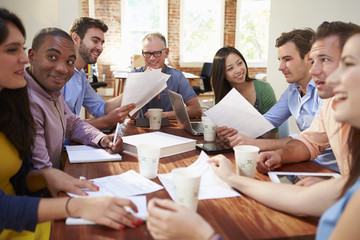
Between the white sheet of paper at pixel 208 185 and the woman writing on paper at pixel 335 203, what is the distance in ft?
0.55

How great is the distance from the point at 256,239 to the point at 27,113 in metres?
1.00

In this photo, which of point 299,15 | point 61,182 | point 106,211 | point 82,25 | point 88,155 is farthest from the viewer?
point 299,15

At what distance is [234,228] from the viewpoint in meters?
0.84

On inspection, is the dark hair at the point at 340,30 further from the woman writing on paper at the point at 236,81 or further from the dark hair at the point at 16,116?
the dark hair at the point at 16,116

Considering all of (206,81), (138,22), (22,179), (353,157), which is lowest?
(206,81)

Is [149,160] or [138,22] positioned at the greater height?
[138,22]

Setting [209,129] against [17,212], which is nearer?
[17,212]

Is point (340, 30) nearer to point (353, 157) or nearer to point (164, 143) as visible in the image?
point (353, 157)

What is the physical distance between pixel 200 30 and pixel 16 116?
7641 mm

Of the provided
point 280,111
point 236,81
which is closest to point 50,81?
point 280,111

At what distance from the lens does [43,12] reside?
3.23m

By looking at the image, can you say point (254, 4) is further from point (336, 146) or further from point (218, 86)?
point (336, 146)

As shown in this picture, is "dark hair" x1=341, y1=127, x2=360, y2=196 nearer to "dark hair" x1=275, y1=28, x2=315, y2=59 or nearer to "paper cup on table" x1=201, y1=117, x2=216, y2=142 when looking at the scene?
"paper cup on table" x1=201, y1=117, x2=216, y2=142

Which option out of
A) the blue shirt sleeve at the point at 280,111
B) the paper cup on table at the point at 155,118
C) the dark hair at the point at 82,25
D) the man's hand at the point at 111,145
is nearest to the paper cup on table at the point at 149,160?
the man's hand at the point at 111,145
